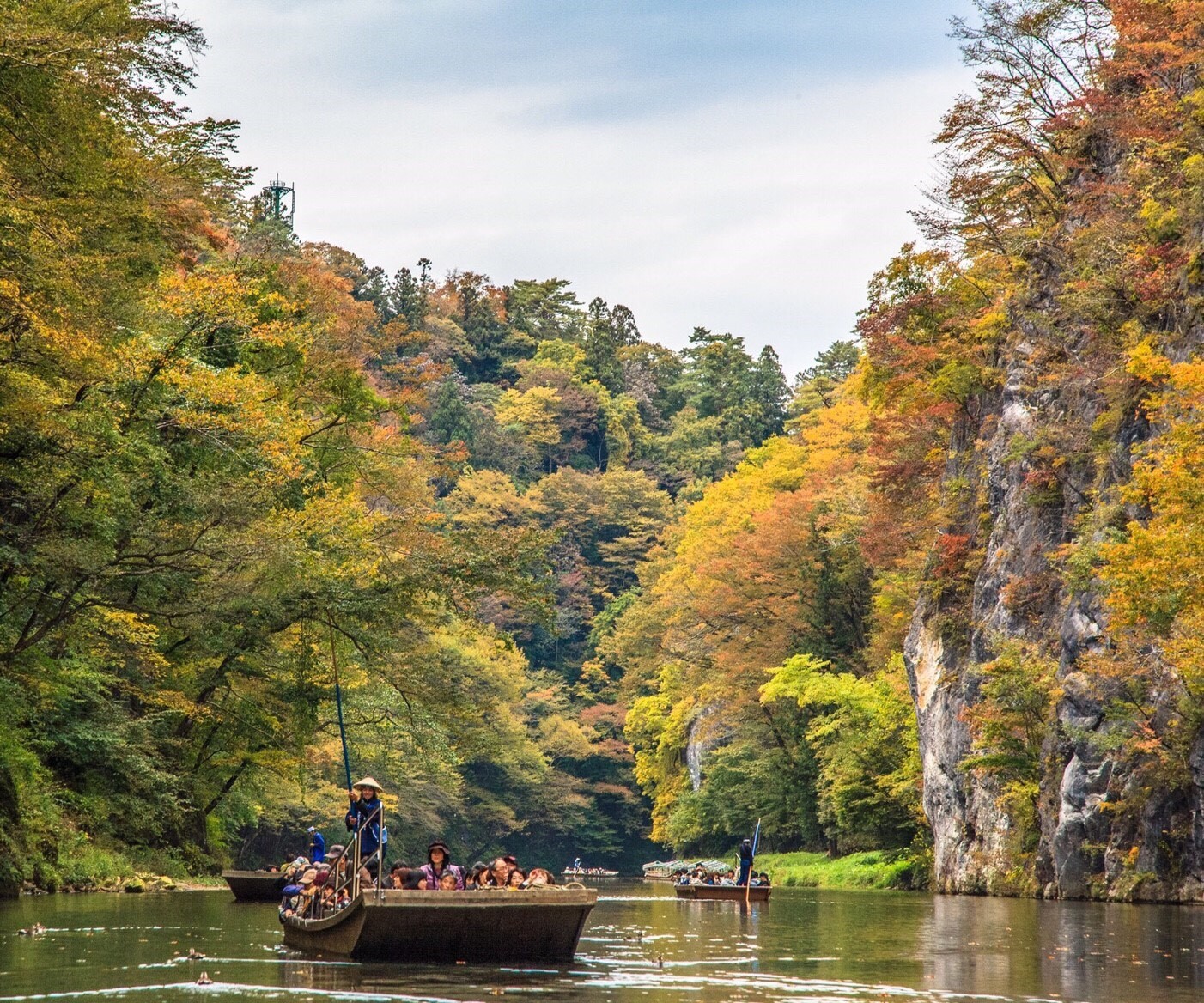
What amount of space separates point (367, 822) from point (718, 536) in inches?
2011

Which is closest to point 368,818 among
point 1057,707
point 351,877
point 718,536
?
point 351,877

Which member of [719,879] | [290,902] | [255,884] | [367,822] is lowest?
[719,879]

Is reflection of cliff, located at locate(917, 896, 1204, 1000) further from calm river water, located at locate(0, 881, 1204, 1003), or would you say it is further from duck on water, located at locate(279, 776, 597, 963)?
duck on water, located at locate(279, 776, 597, 963)

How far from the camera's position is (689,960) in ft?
62.0

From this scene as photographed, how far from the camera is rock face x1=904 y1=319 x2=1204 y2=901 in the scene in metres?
30.5

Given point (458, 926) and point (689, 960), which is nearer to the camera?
point (458, 926)

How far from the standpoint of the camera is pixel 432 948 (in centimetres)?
1697

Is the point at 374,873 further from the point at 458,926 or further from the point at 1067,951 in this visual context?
the point at 1067,951


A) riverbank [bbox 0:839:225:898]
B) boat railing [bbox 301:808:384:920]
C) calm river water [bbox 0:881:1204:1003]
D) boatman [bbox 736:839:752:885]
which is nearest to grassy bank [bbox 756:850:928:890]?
boatman [bbox 736:839:752:885]

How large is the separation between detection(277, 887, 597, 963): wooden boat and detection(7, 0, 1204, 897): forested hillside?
303 inches

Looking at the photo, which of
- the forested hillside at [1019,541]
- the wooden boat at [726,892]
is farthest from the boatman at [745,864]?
the forested hillside at [1019,541]

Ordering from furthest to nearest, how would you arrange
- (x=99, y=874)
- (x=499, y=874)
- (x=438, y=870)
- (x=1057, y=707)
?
(x=1057, y=707) → (x=99, y=874) → (x=499, y=874) → (x=438, y=870)

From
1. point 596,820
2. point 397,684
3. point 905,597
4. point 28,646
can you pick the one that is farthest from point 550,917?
point 596,820

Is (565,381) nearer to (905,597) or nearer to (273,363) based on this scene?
(905,597)
